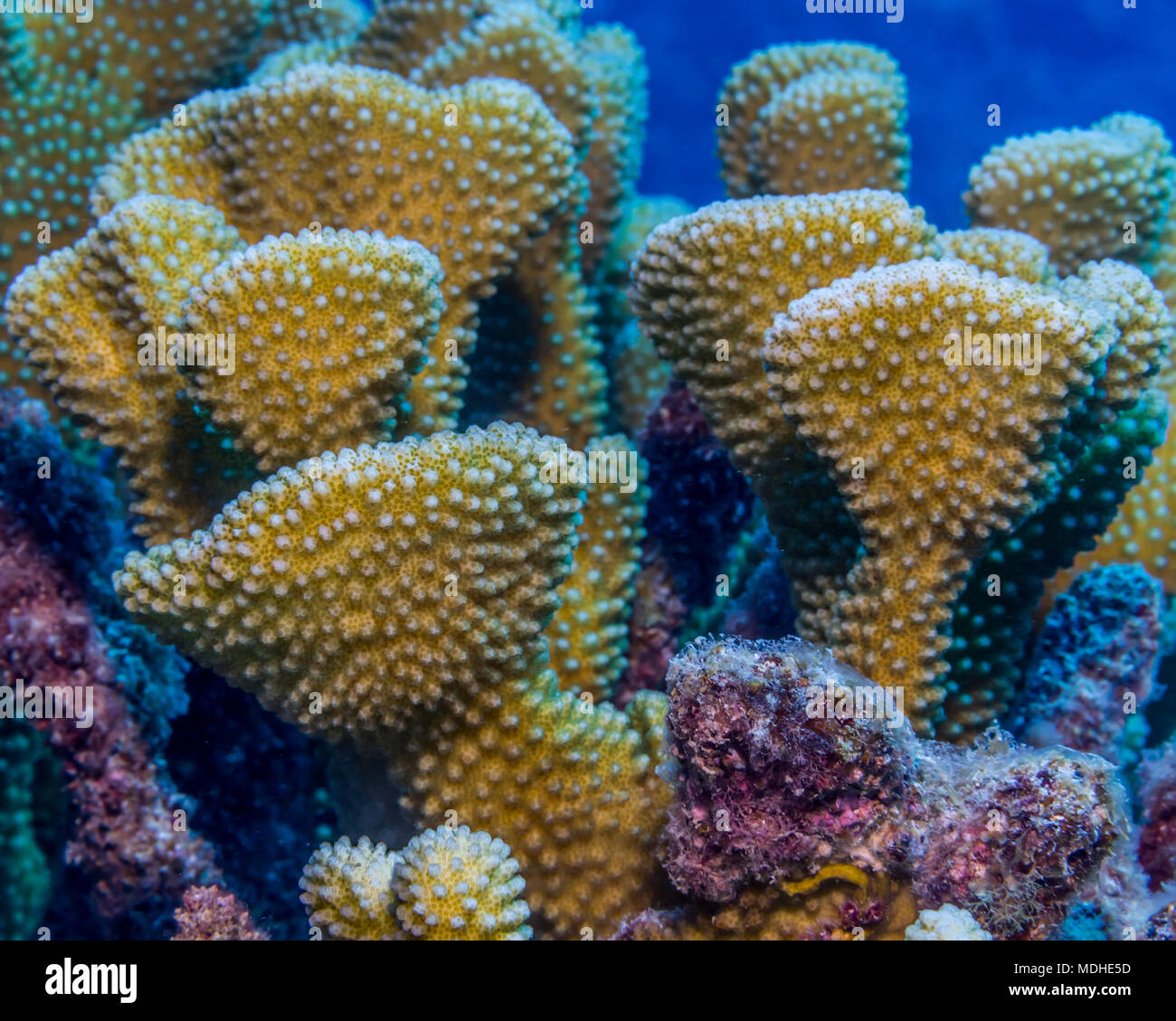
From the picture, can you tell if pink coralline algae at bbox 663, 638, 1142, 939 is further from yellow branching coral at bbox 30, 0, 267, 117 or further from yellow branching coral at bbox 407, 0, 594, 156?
yellow branching coral at bbox 30, 0, 267, 117

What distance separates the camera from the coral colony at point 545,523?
8.12ft

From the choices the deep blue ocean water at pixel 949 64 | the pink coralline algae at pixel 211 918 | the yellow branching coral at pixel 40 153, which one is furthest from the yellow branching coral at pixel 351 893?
the deep blue ocean water at pixel 949 64

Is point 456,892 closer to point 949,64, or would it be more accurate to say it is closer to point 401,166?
point 401,166

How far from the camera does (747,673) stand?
2365 mm

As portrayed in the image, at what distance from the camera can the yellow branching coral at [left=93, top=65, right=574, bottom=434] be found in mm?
3820

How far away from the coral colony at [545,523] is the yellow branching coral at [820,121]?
26 millimetres

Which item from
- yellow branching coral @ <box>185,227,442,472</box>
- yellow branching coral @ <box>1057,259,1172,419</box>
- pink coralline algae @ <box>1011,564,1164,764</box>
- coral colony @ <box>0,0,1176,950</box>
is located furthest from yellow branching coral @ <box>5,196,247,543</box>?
pink coralline algae @ <box>1011,564,1164,764</box>

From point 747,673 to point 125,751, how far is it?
3.02 metres

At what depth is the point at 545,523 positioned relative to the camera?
270 centimetres

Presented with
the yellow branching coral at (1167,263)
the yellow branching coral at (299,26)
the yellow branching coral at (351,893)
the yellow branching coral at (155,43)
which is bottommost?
the yellow branching coral at (351,893)

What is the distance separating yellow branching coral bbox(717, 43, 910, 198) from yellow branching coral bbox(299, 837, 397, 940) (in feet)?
13.6

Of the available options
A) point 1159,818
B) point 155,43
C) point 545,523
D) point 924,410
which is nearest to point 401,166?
point 545,523

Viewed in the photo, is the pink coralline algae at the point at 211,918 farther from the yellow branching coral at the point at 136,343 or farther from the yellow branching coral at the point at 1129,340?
the yellow branching coral at the point at 1129,340
